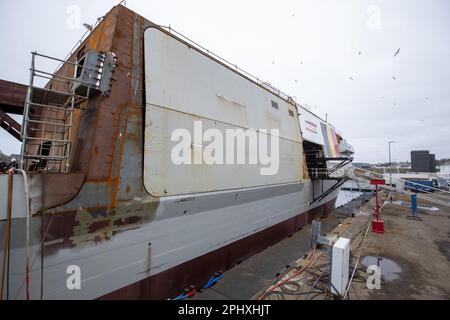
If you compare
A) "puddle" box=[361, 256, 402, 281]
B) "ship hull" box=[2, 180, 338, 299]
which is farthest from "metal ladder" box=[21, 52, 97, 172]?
"puddle" box=[361, 256, 402, 281]

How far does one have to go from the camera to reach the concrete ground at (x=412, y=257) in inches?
202

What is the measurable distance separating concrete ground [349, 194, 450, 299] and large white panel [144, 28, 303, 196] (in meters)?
4.44

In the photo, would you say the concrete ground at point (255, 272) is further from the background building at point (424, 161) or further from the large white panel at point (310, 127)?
the background building at point (424, 161)

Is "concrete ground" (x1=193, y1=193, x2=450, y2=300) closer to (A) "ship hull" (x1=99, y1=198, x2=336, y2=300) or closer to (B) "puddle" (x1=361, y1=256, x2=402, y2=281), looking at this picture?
(B) "puddle" (x1=361, y1=256, x2=402, y2=281)

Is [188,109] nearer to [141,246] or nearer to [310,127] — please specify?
[141,246]

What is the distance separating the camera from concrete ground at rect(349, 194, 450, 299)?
16.8 ft

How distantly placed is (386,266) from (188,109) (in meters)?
7.44

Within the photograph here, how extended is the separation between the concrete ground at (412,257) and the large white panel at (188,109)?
14.6 feet

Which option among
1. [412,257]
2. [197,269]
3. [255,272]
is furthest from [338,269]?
[412,257]

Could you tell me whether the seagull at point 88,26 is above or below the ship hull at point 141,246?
above

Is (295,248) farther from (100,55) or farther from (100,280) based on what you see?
(100,55)

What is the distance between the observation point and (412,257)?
722 cm

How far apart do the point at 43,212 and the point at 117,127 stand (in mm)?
1928

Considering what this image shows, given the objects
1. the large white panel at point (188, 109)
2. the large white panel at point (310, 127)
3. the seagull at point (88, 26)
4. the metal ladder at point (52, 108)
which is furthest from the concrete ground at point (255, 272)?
the seagull at point (88, 26)
